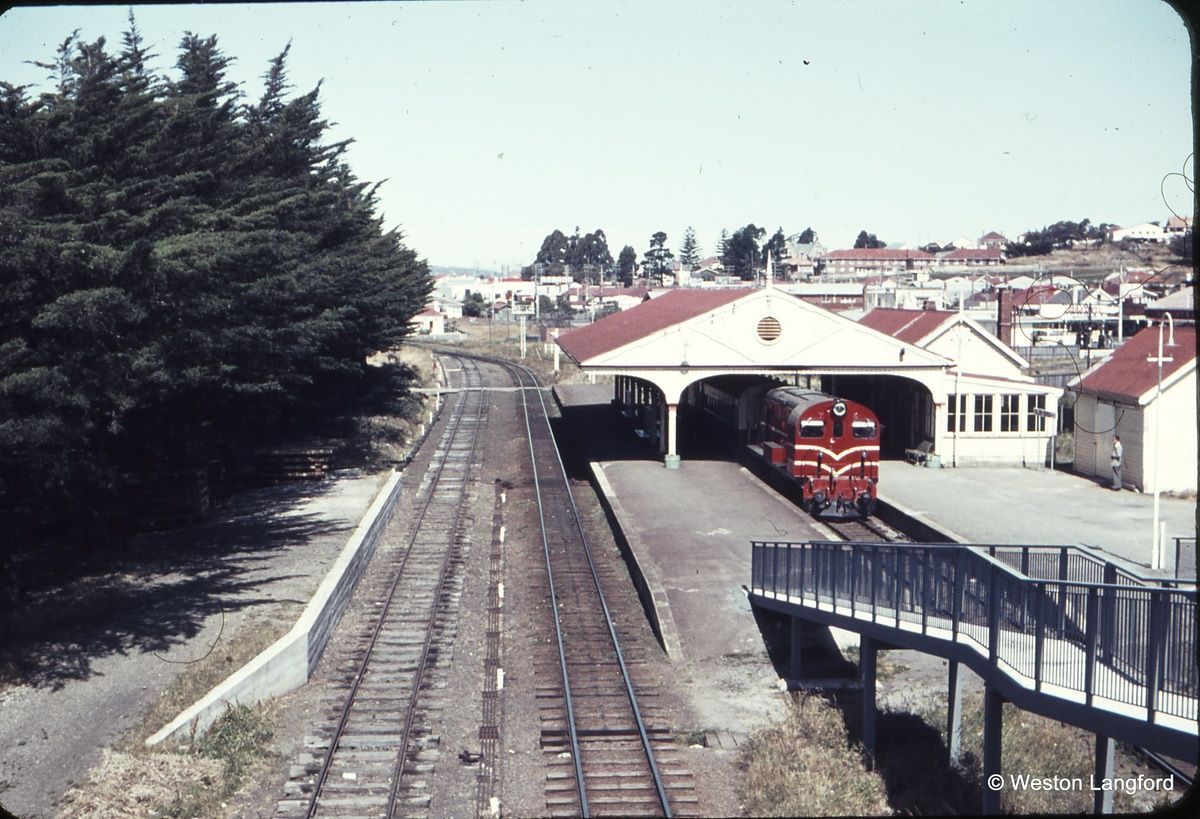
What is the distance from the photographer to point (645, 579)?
19.1 m

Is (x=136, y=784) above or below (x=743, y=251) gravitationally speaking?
below

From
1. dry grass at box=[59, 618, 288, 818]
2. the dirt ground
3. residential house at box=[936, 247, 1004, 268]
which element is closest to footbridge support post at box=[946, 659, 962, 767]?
dry grass at box=[59, 618, 288, 818]

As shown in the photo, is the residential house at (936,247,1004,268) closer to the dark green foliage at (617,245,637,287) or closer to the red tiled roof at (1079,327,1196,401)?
the dark green foliage at (617,245,637,287)

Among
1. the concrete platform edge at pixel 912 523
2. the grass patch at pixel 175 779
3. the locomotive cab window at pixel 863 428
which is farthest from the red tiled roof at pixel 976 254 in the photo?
the grass patch at pixel 175 779

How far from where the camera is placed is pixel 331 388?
43.0m

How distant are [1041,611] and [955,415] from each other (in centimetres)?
2263

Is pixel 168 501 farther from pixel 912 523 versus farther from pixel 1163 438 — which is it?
pixel 1163 438

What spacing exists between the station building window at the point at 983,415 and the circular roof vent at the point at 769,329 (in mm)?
5977

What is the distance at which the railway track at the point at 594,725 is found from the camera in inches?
471

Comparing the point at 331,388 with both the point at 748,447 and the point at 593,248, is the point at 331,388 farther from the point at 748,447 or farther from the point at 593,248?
the point at 593,248

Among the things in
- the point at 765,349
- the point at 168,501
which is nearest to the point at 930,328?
the point at 765,349

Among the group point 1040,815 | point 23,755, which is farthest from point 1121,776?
point 23,755

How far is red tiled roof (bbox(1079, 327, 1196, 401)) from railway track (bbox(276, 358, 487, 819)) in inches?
625

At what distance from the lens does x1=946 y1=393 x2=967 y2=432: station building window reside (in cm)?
3142
